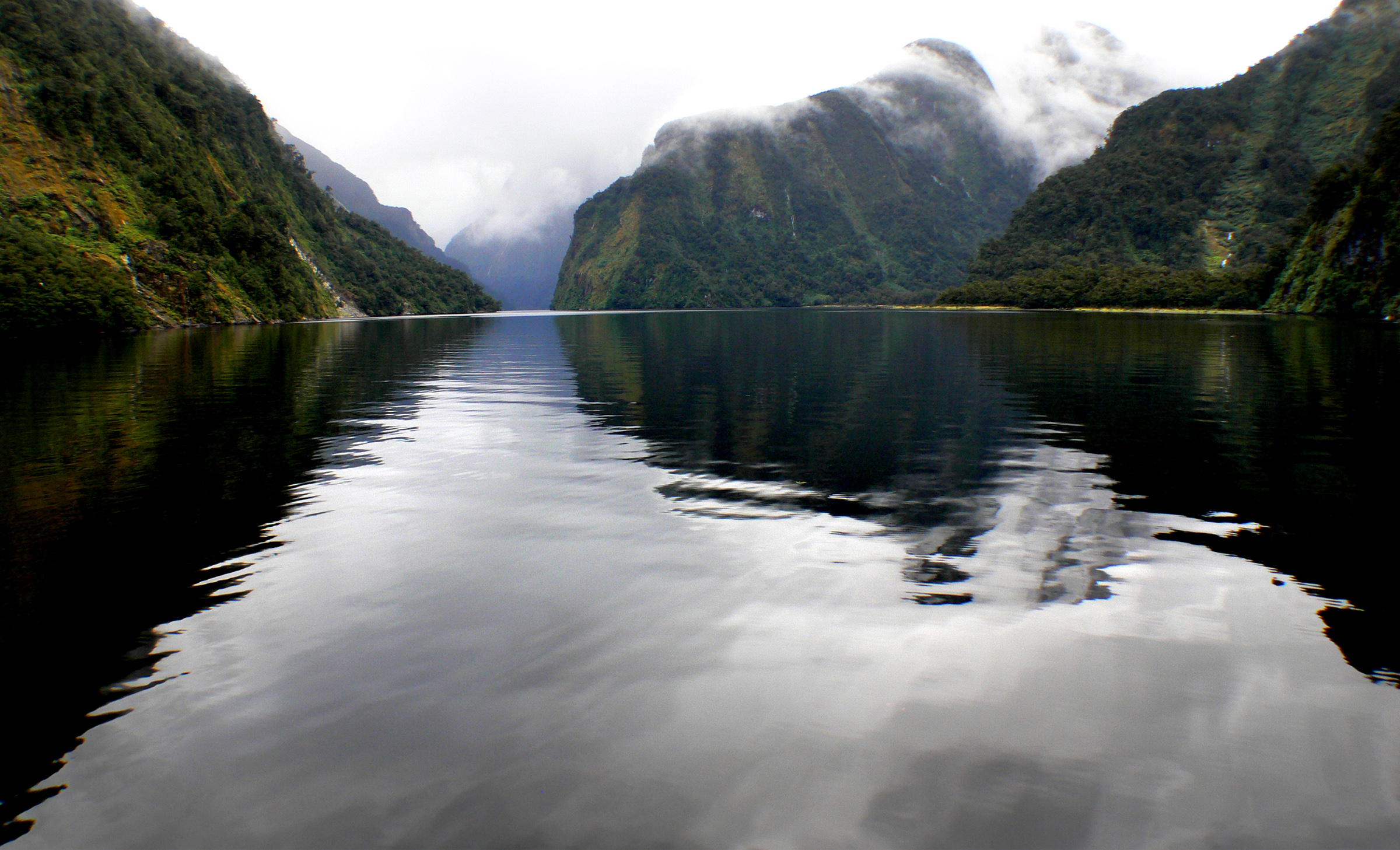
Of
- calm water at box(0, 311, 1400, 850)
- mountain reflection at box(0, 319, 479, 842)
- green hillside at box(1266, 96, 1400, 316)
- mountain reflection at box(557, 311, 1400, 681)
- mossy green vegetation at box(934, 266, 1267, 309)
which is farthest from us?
mossy green vegetation at box(934, 266, 1267, 309)

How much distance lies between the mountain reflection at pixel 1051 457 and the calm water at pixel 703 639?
0.13m

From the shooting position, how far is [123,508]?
14664mm

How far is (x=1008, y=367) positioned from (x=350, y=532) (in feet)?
124

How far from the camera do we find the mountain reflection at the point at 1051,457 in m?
11.7

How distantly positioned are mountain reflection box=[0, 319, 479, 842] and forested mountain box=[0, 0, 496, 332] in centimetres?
5931

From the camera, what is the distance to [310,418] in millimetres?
26516

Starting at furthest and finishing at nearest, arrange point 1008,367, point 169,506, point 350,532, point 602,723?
point 1008,367
point 169,506
point 350,532
point 602,723

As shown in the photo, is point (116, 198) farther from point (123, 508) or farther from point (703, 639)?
point (703, 639)

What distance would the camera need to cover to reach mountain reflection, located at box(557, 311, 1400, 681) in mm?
11695

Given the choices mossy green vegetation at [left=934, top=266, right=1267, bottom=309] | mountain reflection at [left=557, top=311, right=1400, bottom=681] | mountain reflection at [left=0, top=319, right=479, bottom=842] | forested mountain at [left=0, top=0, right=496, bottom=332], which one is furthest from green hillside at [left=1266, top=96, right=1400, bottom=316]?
forested mountain at [left=0, top=0, right=496, bottom=332]

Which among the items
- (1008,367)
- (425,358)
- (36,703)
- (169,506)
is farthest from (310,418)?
(1008,367)

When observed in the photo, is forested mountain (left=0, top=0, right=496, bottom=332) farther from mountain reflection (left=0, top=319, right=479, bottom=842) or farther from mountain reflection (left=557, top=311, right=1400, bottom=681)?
mountain reflection (left=557, top=311, right=1400, bottom=681)

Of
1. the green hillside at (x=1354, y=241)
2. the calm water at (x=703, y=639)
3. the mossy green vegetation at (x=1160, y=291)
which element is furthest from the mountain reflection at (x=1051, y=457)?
the mossy green vegetation at (x=1160, y=291)

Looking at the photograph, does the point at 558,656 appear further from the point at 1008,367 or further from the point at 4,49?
the point at 4,49
